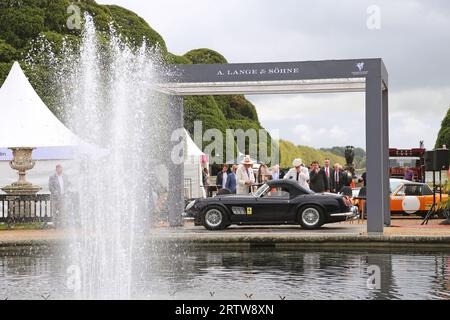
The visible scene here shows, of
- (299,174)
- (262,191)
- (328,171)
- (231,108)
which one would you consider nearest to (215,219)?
(262,191)

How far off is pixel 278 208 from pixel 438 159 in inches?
219

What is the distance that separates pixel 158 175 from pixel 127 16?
3709 cm

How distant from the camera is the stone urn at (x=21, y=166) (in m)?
27.8

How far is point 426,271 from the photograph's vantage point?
15430mm

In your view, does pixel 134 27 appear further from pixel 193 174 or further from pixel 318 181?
pixel 318 181

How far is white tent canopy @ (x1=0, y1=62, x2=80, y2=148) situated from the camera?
27.0m

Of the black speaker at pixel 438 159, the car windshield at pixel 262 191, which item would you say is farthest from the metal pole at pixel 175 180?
the black speaker at pixel 438 159

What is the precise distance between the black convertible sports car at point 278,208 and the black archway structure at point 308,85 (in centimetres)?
141

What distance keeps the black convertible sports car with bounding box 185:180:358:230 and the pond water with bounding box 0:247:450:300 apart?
11.5 feet

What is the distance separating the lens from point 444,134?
86812 millimetres

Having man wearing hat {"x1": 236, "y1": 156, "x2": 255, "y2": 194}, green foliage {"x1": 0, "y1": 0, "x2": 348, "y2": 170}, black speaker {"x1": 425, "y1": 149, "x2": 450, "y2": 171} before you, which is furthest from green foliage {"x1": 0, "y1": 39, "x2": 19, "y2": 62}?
black speaker {"x1": 425, "y1": 149, "x2": 450, "y2": 171}

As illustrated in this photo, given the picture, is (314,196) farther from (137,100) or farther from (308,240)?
(137,100)

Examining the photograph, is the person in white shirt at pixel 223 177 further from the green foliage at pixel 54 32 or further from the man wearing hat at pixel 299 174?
the green foliage at pixel 54 32

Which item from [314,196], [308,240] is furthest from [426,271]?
[314,196]
